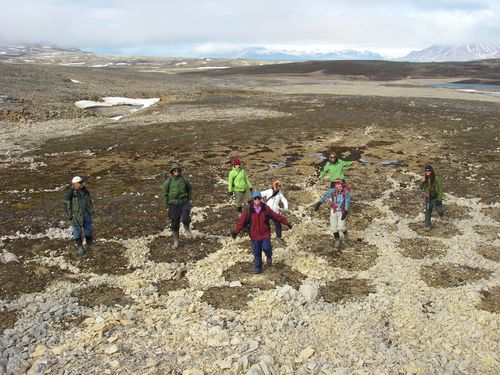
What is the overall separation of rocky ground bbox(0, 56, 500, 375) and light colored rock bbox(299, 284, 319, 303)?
0.08 m

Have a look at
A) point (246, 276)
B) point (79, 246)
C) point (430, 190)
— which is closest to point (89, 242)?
point (79, 246)

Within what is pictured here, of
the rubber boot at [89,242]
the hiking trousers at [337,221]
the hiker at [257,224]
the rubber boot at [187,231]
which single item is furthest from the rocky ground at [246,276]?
the hiker at [257,224]

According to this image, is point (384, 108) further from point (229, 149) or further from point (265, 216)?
point (265, 216)

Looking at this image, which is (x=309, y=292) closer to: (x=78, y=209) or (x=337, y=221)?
(x=337, y=221)

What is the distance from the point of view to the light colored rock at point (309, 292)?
43.5 feet

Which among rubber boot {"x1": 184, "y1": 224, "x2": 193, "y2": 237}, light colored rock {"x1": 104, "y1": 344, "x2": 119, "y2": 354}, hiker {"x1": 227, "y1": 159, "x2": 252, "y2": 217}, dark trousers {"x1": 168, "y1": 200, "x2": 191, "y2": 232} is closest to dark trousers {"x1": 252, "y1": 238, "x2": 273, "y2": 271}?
dark trousers {"x1": 168, "y1": 200, "x2": 191, "y2": 232}

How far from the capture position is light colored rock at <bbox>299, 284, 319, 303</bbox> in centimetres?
1326

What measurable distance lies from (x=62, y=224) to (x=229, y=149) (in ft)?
62.4

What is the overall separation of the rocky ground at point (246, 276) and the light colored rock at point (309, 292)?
0.25ft

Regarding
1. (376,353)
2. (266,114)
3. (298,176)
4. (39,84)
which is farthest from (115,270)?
(39,84)

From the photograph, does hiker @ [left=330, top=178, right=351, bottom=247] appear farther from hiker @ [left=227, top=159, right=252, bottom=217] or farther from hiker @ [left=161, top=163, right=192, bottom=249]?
hiker @ [left=161, top=163, right=192, bottom=249]

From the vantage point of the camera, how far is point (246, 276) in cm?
1485

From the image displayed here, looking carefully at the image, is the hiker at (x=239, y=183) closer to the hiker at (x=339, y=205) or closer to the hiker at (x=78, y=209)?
the hiker at (x=339, y=205)

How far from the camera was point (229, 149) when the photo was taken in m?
36.7
